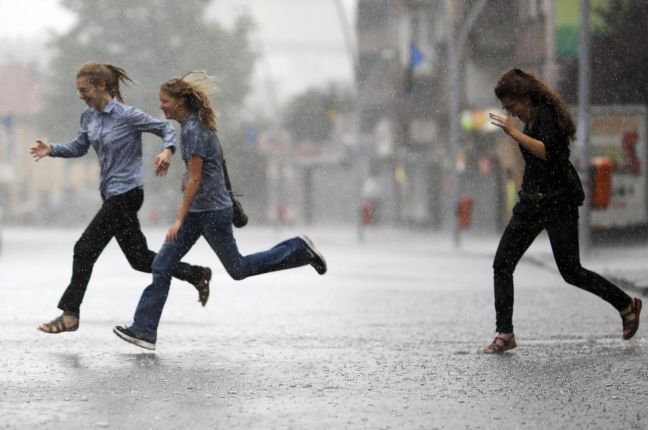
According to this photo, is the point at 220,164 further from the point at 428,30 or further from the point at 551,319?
the point at 428,30

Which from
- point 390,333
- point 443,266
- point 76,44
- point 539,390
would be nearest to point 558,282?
point 443,266

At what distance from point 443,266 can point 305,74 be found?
9906 cm

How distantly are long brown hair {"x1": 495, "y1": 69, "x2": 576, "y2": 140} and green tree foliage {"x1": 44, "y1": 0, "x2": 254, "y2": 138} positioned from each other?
2230 inches

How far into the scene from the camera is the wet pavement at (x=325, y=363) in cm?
629

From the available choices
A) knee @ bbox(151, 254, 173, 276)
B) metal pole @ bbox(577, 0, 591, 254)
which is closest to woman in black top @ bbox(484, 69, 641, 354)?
knee @ bbox(151, 254, 173, 276)

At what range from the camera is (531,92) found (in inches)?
331

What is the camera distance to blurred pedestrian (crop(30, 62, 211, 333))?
8938 mm

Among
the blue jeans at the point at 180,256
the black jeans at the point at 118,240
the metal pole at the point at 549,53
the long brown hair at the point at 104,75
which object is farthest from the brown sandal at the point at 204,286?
the metal pole at the point at 549,53

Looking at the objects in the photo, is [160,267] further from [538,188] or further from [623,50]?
[623,50]

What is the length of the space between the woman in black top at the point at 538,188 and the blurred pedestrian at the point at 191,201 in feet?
5.30

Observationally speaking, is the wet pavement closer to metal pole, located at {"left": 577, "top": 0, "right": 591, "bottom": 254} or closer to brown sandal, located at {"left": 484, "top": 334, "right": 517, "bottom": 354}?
brown sandal, located at {"left": 484, "top": 334, "right": 517, "bottom": 354}

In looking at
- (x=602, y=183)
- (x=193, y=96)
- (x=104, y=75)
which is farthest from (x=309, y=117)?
(x=193, y=96)

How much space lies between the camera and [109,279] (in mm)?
17016

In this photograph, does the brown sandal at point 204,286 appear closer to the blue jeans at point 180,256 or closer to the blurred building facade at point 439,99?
the blue jeans at point 180,256
